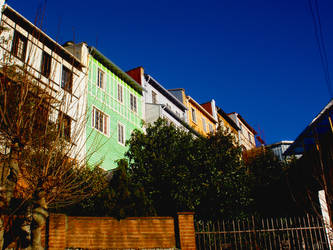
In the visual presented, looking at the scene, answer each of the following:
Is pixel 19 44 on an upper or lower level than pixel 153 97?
lower

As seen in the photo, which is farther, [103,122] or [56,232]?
[103,122]

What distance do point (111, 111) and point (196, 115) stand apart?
1641 centimetres

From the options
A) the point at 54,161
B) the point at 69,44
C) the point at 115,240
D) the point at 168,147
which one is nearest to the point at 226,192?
the point at 168,147

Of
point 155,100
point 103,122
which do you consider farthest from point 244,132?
point 103,122

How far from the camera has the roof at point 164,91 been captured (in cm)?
3084

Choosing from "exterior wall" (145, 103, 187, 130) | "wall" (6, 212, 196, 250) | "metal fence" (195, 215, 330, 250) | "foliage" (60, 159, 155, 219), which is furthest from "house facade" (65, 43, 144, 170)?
"metal fence" (195, 215, 330, 250)

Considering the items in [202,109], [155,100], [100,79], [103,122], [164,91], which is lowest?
[103,122]

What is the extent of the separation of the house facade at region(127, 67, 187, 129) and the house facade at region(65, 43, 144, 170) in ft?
2.65

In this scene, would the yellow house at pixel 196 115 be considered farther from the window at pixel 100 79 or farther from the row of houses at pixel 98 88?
the window at pixel 100 79

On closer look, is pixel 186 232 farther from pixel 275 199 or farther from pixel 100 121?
pixel 100 121

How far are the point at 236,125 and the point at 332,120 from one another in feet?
94.5

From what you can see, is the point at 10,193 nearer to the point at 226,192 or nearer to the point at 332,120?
the point at 226,192

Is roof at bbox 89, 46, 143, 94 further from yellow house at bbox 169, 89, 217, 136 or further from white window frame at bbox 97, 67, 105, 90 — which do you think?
yellow house at bbox 169, 89, 217, 136

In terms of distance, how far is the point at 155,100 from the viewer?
1247 inches
